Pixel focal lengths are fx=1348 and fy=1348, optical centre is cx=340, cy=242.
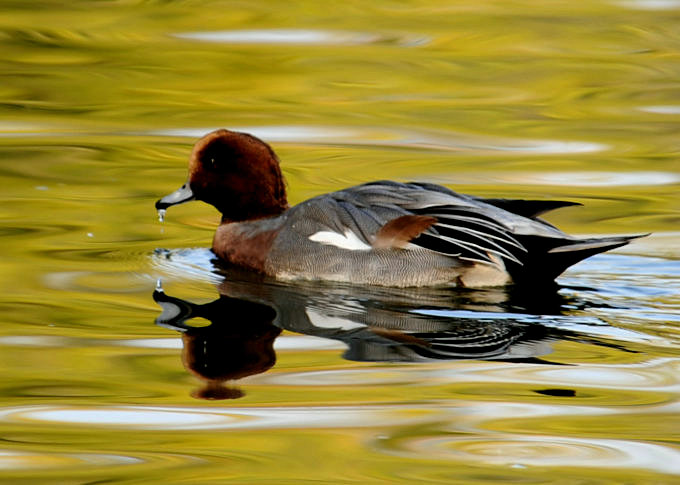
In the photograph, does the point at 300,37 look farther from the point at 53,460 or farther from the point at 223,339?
the point at 53,460

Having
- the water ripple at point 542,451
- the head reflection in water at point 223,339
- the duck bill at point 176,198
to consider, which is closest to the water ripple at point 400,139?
the duck bill at point 176,198

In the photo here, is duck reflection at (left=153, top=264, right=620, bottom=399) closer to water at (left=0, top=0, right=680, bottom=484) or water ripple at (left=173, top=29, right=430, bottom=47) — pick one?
water at (left=0, top=0, right=680, bottom=484)

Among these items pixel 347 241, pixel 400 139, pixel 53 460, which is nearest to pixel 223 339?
pixel 347 241

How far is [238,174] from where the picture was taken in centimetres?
812

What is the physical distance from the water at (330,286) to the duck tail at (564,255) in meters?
0.11

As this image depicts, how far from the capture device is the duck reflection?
19.2 feet

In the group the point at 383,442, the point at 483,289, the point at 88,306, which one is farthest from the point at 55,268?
the point at 383,442

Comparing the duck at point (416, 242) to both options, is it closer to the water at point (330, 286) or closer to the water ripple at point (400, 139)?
the water at point (330, 286)

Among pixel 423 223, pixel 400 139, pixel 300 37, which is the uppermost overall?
pixel 300 37

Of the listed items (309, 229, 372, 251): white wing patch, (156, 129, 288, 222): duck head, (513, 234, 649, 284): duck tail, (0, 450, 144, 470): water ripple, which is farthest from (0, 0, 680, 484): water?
(156, 129, 288, 222): duck head

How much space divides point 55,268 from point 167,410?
2632 millimetres

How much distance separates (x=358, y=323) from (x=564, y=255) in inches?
49.7

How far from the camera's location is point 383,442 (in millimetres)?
4781

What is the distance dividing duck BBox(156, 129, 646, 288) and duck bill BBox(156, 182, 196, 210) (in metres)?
0.66
